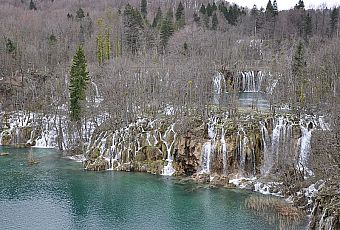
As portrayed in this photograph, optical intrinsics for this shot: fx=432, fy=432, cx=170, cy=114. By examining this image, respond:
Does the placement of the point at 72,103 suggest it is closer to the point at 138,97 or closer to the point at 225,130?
the point at 138,97

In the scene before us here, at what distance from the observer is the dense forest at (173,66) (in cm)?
6191

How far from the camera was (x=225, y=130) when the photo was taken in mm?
54625

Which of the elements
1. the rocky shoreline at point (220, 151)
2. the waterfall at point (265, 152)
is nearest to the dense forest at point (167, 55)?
the rocky shoreline at point (220, 151)

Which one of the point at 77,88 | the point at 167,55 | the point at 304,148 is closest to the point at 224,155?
the point at 304,148

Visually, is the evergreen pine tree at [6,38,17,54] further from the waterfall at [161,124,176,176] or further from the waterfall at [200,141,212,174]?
the waterfall at [200,141,212,174]

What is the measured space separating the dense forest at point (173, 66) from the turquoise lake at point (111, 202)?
8.08 metres

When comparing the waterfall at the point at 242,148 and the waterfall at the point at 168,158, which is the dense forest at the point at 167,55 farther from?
the waterfall at the point at 242,148

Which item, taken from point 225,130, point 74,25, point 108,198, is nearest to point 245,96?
point 225,130

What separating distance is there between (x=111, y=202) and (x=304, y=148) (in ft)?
77.1

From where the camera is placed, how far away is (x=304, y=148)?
51062mm

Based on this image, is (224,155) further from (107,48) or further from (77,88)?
(107,48)

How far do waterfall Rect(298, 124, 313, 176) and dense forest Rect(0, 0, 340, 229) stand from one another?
1.75 ft

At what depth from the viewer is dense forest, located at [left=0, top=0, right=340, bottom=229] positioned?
61.9m

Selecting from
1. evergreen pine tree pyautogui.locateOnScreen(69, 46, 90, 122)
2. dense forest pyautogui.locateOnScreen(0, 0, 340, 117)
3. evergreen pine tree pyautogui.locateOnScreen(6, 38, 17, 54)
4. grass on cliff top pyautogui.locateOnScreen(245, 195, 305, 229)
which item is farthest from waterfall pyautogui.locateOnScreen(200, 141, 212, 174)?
evergreen pine tree pyautogui.locateOnScreen(6, 38, 17, 54)
